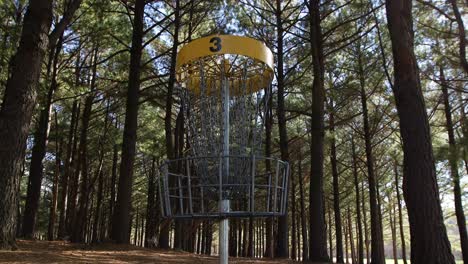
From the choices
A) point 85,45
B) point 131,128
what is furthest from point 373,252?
point 85,45

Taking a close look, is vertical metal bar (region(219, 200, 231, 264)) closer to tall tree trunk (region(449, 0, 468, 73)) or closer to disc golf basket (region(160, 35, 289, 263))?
disc golf basket (region(160, 35, 289, 263))

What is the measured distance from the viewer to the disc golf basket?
2359 mm

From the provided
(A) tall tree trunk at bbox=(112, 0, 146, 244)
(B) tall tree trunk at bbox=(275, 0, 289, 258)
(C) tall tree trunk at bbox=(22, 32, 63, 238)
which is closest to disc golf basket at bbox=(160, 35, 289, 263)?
(A) tall tree trunk at bbox=(112, 0, 146, 244)

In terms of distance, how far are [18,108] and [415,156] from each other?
6051mm

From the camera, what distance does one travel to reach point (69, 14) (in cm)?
776

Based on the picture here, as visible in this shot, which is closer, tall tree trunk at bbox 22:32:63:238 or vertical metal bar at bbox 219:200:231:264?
vertical metal bar at bbox 219:200:231:264

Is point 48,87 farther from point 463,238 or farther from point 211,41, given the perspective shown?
point 463,238

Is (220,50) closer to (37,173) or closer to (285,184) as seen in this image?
(285,184)

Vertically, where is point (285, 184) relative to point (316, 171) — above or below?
below

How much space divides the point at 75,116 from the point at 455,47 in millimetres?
14676

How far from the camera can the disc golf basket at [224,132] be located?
2359mm

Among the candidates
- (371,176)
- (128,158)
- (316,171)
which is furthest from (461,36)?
(128,158)

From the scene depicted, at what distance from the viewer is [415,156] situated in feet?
20.8

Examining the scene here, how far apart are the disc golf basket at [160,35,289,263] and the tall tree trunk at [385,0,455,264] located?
4025mm
